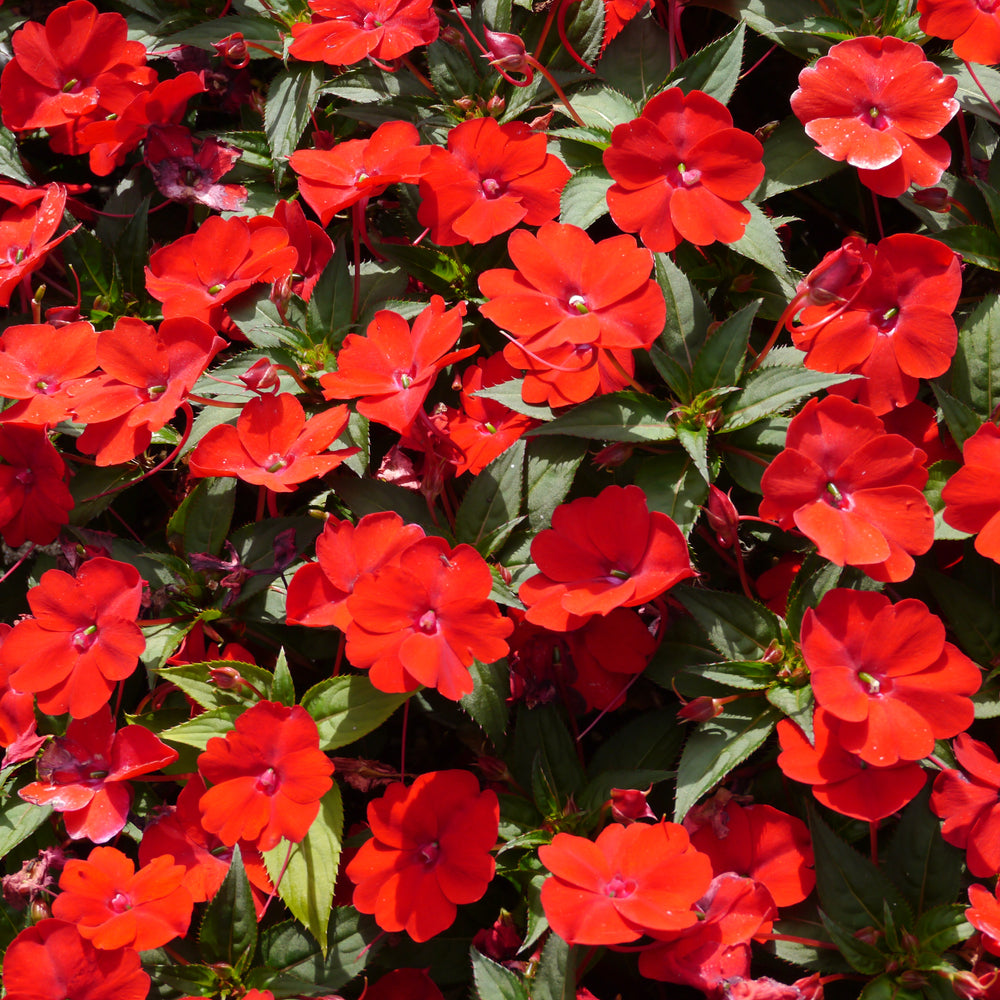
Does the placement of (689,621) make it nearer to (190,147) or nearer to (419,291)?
(419,291)

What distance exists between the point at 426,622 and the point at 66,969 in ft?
2.79

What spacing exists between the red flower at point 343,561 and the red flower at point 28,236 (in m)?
0.93

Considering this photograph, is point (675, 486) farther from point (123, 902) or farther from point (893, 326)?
point (123, 902)

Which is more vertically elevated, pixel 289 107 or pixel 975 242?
pixel 289 107

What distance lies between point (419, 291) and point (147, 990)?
56.9 inches

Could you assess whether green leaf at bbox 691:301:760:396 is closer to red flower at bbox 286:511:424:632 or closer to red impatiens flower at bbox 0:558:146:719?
red flower at bbox 286:511:424:632

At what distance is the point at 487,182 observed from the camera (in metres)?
1.82

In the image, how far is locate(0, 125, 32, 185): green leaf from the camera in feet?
7.19

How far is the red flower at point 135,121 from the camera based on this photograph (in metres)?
2.04

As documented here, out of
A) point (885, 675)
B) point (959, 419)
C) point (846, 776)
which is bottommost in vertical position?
point (846, 776)

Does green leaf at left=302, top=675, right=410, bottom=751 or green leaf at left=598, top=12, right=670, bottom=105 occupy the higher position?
green leaf at left=598, top=12, right=670, bottom=105

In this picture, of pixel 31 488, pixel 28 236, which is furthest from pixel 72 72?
pixel 31 488

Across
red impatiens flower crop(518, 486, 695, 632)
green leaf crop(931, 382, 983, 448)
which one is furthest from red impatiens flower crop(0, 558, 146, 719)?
green leaf crop(931, 382, 983, 448)

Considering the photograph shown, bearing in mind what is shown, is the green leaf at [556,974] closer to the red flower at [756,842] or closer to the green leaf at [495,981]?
the green leaf at [495,981]
